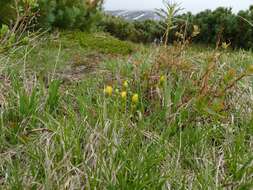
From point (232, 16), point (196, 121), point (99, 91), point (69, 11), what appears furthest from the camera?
point (232, 16)

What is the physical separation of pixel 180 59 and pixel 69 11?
10.9ft

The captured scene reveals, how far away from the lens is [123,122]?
234 centimetres

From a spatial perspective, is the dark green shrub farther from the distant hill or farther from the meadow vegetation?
the distant hill

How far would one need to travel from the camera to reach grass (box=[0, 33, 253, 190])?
6.40ft

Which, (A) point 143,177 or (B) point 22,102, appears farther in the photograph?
(B) point 22,102

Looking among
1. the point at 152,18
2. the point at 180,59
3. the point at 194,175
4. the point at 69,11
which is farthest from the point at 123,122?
the point at 152,18

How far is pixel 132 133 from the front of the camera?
228cm

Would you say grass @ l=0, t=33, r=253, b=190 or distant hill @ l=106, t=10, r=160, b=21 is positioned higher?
grass @ l=0, t=33, r=253, b=190

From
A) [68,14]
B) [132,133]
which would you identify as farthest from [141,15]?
[132,133]

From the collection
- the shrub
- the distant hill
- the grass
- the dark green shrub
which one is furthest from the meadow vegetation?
the distant hill

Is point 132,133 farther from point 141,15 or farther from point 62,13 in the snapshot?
point 141,15

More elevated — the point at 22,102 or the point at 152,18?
the point at 22,102

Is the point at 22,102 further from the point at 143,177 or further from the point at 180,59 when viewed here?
the point at 180,59

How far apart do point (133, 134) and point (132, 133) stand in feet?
0.11
